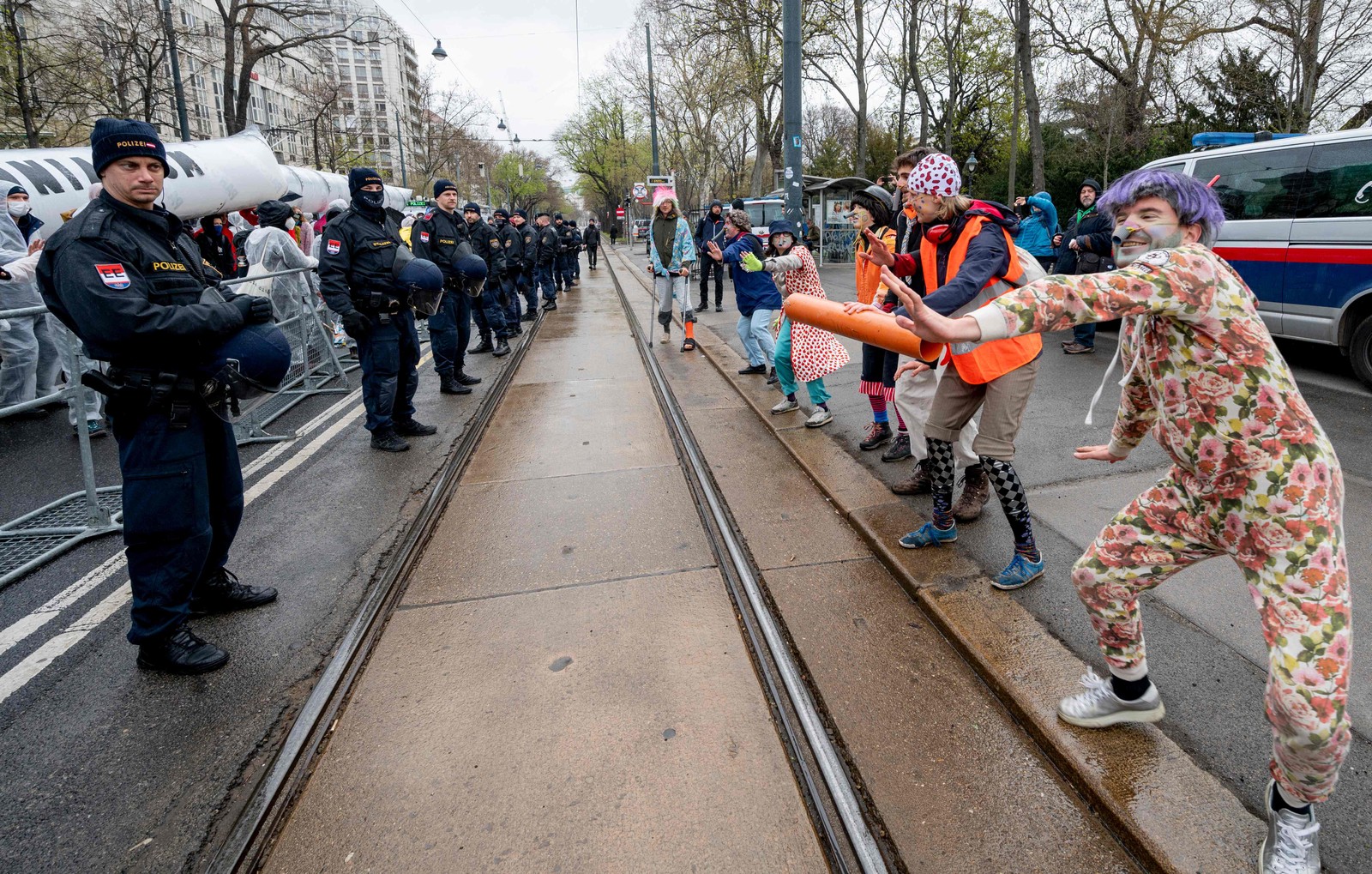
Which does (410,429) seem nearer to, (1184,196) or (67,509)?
(67,509)

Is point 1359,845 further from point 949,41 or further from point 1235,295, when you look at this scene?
point 949,41

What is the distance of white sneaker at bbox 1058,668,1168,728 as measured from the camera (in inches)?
93.7

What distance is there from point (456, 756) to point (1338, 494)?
2586 mm

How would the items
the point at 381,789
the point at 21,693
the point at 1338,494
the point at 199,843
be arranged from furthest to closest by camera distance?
the point at 21,693
the point at 381,789
the point at 199,843
the point at 1338,494

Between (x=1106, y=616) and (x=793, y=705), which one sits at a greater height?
(x=1106, y=616)

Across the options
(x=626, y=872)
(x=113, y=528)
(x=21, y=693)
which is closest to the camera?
(x=626, y=872)

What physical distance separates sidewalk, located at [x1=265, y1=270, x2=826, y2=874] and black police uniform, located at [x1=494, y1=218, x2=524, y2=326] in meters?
7.56

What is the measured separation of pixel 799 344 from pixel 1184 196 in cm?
386

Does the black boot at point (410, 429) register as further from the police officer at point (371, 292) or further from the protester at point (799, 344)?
the protester at point (799, 344)

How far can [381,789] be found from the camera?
240 cm

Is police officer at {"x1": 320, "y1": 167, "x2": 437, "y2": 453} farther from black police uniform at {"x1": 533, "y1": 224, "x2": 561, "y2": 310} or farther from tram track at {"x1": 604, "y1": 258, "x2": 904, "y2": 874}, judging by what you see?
black police uniform at {"x1": 533, "y1": 224, "x2": 561, "y2": 310}

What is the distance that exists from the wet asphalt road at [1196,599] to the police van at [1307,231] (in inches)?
22.3

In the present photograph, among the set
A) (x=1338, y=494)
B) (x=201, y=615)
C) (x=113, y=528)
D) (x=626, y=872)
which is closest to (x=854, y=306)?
(x=1338, y=494)

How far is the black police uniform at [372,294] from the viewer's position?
5.64 metres
